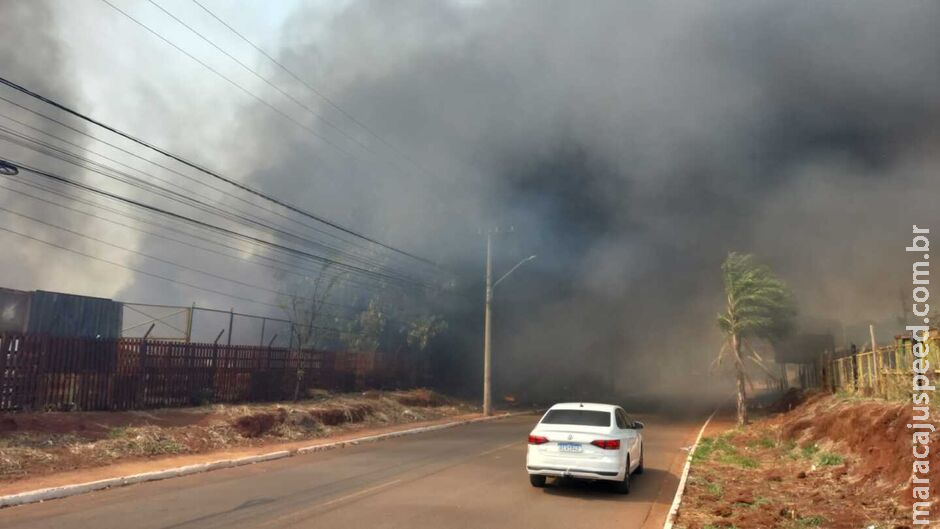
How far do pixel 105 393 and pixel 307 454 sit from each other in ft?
18.6

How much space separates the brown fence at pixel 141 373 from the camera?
43.7 feet

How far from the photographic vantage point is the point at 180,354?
17359 mm

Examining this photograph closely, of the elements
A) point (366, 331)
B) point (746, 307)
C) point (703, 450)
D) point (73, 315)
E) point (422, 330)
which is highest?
point (746, 307)

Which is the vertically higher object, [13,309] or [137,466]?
[13,309]

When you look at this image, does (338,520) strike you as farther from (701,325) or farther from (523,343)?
(701,325)

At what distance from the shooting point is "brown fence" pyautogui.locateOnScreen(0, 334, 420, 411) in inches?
524

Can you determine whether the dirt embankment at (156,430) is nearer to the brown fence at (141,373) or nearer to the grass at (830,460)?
the brown fence at (141,373)

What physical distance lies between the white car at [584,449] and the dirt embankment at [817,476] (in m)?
1.10

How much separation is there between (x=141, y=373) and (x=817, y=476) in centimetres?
1616

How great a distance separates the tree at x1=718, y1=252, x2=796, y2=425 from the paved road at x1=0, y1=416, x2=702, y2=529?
10297 millimetres

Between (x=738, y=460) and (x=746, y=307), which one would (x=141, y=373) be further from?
(x=746, y=307)

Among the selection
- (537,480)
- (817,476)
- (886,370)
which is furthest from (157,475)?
(886,370)

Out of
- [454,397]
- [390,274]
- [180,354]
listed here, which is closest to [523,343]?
[454,397]

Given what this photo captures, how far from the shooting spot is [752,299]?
2197 centimetres
